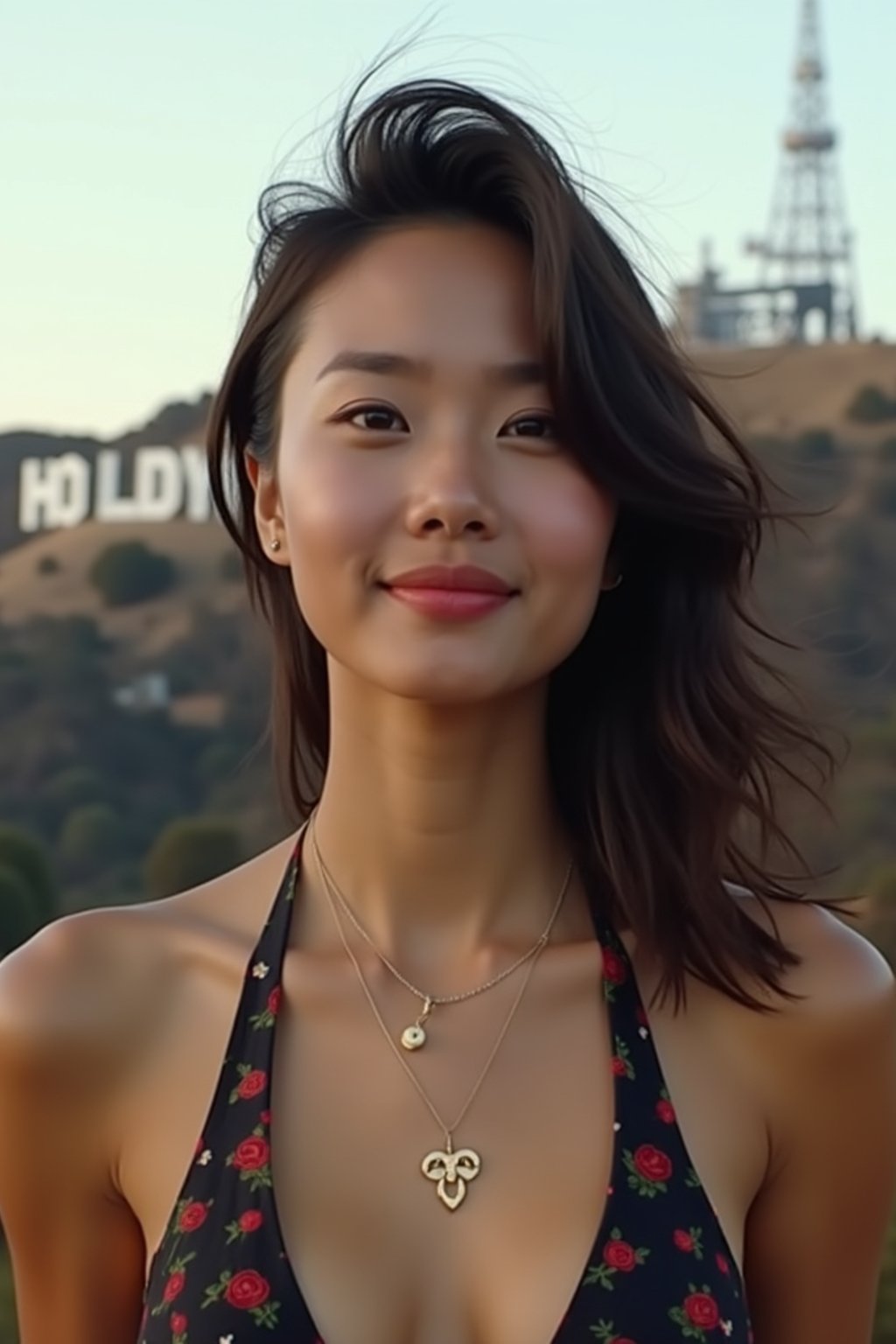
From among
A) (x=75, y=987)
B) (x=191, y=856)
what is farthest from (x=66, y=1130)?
(x=191, y=856)

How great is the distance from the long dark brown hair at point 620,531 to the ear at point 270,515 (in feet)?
0.08

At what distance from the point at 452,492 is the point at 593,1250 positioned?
725 mm

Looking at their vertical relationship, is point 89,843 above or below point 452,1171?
below

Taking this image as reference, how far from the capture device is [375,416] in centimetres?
223

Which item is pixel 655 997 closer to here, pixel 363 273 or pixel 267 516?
pixel 267 516

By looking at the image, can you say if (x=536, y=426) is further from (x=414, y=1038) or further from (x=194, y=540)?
(x=194, y=540)

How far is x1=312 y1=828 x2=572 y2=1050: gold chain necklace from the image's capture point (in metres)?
2.36

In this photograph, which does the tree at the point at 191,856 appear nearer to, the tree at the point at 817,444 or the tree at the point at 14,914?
the tree at the point at 14,914

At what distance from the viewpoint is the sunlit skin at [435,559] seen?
2.18m

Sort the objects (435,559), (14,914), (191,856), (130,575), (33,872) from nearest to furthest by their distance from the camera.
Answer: (435,559) → (14,914) → (33,872) → (191,856) → (130,575)

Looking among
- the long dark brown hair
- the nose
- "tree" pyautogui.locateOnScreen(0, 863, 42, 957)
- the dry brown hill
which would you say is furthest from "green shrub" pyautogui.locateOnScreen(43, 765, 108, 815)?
the nose

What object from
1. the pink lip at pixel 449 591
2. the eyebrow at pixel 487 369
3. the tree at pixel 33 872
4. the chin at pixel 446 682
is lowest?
the tree at pixel 33 872

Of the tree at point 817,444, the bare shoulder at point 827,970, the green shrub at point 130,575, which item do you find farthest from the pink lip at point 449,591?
the green shrub at point 130,575

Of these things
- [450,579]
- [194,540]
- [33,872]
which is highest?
[450,579]
